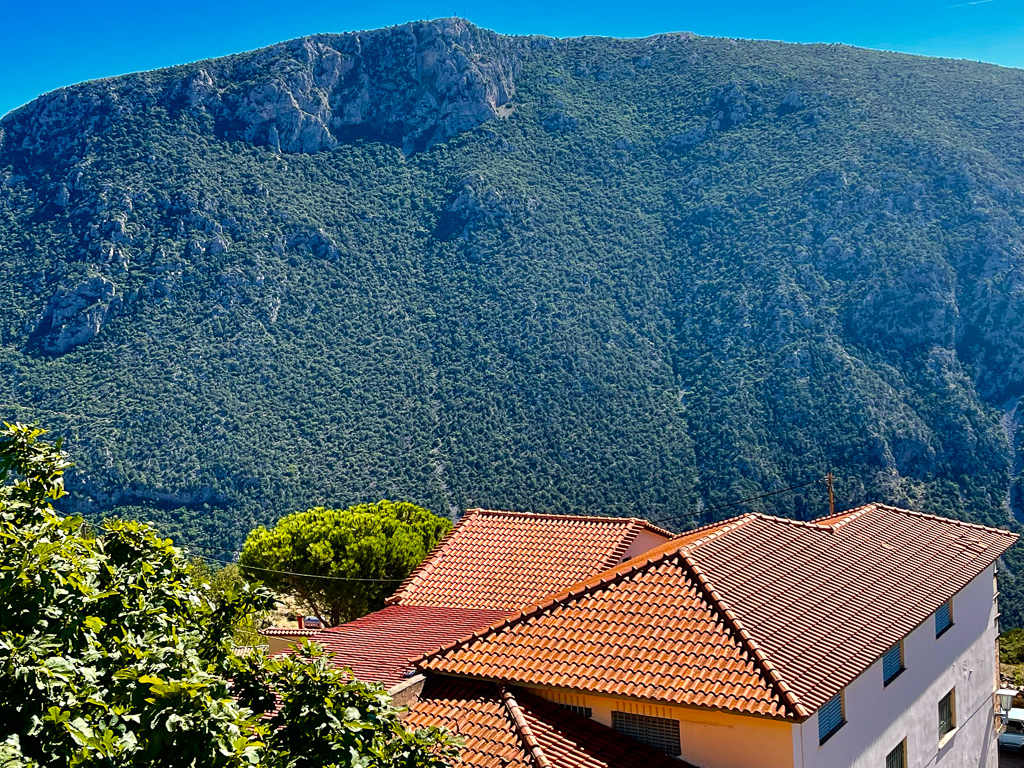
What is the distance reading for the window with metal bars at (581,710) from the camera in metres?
12.7

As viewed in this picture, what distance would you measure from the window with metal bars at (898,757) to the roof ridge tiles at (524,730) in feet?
20.1

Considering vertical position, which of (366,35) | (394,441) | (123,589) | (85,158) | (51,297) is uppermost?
(366,35)

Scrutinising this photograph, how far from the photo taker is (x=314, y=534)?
3052 centimetres

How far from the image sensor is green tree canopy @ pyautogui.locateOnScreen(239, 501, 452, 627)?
2939 centimetres

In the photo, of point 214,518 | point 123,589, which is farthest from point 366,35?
point 123,589

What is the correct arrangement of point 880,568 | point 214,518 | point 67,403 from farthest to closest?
1. point 67,403
2. point 214,518
3. point 880,568

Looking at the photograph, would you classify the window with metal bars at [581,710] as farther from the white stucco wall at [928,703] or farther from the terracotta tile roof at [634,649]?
the white stucco wall at [928,703]

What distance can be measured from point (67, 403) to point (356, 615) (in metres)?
48.2

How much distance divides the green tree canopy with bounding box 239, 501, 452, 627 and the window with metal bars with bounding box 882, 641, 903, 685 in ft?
58.3

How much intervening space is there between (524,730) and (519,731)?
0.36ft

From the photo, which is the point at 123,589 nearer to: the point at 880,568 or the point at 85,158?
the point at 880,568

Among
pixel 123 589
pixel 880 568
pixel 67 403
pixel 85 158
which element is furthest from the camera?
pixel 85 158

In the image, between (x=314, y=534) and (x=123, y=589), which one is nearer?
(x=123, y=589)

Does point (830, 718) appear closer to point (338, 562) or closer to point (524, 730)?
point (524, 730)
